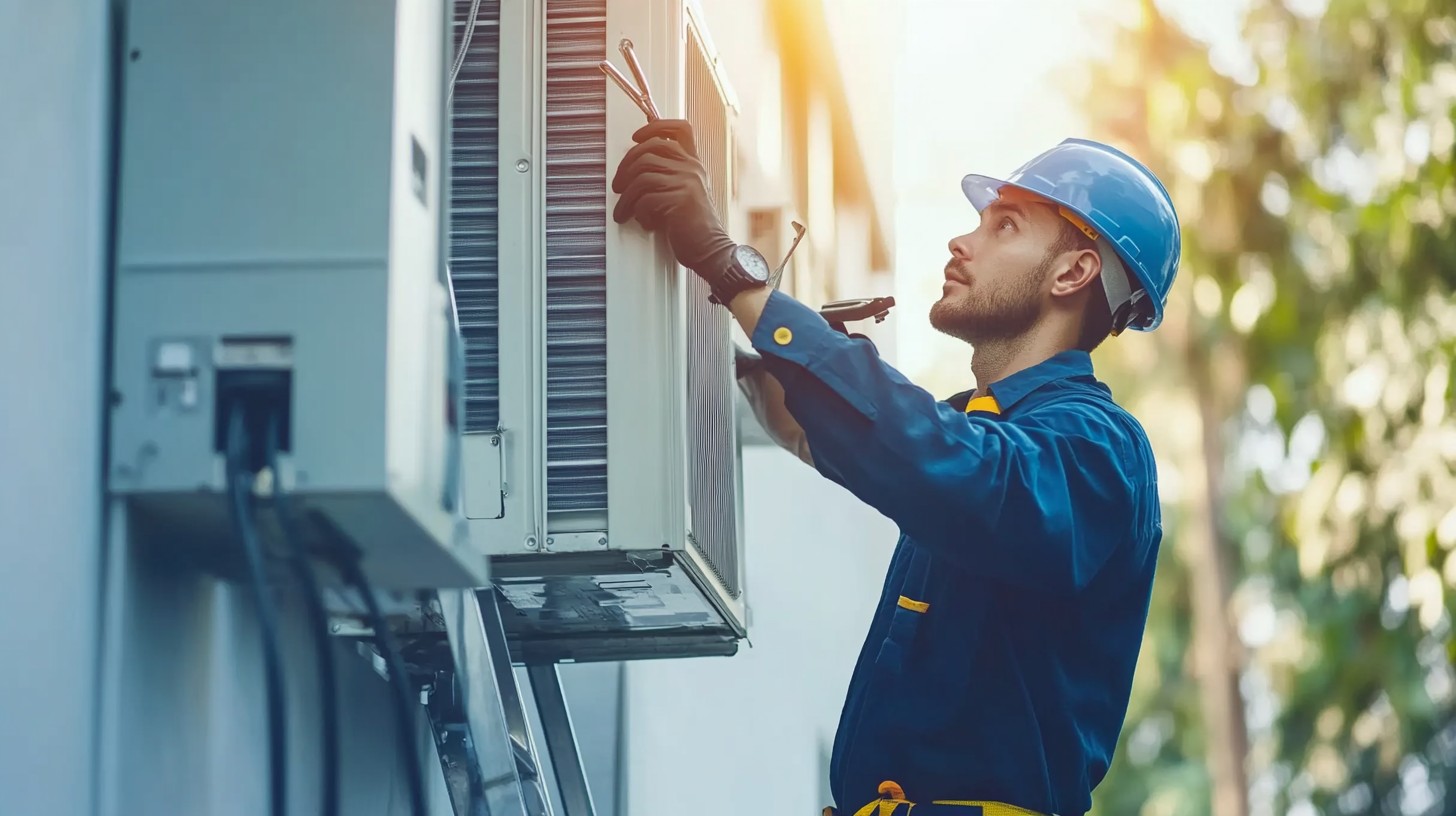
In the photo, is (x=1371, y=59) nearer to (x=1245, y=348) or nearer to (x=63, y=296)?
(x=1245, y=348)

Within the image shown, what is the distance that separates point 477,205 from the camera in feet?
9.04

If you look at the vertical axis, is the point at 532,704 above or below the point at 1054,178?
below

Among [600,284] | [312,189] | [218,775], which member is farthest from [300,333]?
[600,284]

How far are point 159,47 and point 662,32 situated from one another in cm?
96

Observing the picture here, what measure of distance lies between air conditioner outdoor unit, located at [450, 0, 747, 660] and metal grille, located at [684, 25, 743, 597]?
0.02 m

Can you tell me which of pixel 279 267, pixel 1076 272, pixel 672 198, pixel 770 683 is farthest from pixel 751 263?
pixel 770 683

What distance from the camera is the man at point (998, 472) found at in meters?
2.59

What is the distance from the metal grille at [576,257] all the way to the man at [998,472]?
0.08 meters

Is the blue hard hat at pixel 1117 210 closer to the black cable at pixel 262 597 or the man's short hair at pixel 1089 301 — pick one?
the man's short hair at pixel 1089 301

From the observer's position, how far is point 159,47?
6.59ft

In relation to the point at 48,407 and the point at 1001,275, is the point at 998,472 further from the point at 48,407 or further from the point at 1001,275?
the point at 48,407

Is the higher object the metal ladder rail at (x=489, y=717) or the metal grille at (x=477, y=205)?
the metal grille at (x=477, y=205)

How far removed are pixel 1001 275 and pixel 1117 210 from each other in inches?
8.8

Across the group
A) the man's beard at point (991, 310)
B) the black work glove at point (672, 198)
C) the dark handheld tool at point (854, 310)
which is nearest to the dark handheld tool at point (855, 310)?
the dark handheld tool at point (854, 310)
